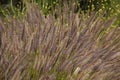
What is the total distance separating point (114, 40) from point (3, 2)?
3.50 metres

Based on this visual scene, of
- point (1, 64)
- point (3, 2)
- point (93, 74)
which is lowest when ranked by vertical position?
point (3, 2)

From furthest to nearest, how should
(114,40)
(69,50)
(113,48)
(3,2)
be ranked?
(3,2), (114,40), (113,48), (69,50)

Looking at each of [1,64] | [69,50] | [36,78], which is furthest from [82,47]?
[1,64]

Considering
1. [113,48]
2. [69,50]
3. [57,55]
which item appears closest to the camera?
[57,55]

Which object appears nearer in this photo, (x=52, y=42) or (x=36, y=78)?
(x=36, y=78)

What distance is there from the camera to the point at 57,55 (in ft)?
9.03

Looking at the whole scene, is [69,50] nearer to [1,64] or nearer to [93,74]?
[93,74]

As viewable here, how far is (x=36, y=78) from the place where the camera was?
2.67m

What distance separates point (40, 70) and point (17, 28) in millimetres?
905

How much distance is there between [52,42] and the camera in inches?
114

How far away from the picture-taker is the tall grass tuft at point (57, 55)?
2604 millimetres

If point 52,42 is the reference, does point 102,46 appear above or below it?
below

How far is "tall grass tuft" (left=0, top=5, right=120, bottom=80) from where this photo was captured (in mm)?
2604

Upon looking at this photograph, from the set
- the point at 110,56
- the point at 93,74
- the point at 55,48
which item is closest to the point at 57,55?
the point at 55,48
